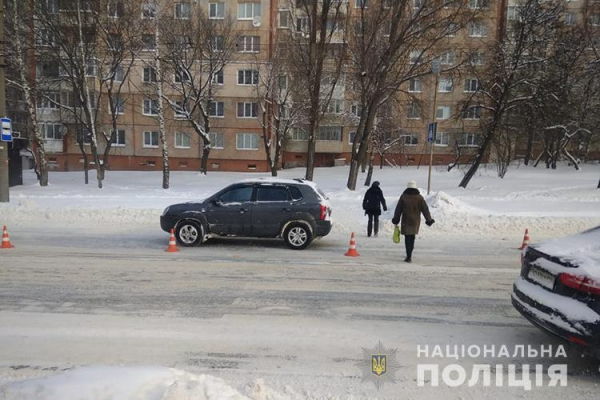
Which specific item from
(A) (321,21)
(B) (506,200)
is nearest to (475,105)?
(B) (506,200)

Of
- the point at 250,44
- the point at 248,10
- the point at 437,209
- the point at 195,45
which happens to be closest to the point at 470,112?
the point at 437,209

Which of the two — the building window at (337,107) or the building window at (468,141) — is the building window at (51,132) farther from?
the building window at (468,141)

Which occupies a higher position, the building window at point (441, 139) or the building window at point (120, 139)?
the building window at point (441, 139)

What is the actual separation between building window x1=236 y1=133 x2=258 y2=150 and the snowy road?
1215 inches

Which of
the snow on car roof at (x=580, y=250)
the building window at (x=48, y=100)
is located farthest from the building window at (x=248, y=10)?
the snow on car roof at (x=580, y=250)

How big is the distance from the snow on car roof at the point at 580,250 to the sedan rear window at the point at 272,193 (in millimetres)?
5851

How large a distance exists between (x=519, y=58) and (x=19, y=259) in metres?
22.9

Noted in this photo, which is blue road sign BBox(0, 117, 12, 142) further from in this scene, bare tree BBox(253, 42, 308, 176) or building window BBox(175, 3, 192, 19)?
bare tree BBox(253, 42, 308, 176)

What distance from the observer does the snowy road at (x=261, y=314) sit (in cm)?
382

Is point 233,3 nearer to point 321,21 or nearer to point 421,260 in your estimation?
point 321,21

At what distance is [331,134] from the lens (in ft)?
146

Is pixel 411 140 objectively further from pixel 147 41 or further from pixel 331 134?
pixel 147 41

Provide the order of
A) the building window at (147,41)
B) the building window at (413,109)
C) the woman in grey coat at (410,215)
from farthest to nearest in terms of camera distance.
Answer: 1. the building window at (147,41)
2. the building window at (413,109)
3. the woman in grey coat at (410,215)

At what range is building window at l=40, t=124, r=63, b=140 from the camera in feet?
127
